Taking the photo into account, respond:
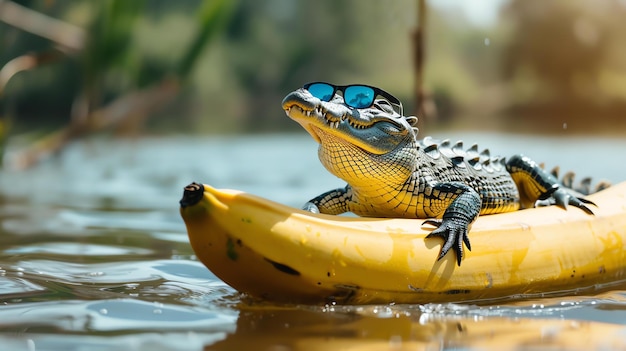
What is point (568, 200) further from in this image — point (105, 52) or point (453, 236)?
point (105, 52)

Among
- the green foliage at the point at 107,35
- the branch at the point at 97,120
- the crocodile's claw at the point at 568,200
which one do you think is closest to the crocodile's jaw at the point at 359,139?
the crocodile's claw at the point at 568,200

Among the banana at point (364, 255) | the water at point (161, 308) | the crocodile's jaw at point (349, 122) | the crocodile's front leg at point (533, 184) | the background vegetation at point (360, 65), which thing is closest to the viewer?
the water at point (161, 308)

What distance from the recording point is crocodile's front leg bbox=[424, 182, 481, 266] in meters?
2.80

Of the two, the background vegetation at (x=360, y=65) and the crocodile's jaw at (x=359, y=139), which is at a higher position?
the background vegetation at (x=360, y=65)

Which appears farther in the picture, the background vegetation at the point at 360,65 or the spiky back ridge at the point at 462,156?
the background vegetation at the point at 360,65

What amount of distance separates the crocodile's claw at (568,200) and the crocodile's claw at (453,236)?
74cm

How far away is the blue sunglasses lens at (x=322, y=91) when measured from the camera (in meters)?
2.84

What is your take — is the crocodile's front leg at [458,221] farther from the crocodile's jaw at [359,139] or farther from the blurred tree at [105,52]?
the blurred tree at [105,52]

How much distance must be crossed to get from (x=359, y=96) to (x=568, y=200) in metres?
1.10

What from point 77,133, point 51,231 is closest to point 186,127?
point 77,133

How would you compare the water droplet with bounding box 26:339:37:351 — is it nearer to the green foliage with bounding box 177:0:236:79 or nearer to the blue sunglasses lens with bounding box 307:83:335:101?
the blue sunglasses lens with bounding box 307:83:335:101

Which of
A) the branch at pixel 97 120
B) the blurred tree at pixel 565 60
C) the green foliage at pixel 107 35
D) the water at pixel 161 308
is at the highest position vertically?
the blurred tree at pixel 565 60

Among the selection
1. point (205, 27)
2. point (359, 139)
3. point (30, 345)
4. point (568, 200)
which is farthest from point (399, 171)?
point (205, 27)

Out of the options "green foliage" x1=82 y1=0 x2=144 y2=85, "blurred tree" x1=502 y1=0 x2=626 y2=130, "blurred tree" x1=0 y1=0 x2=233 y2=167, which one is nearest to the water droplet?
"blurred tree" x1=0 y1=0 x2=233 y2=167
